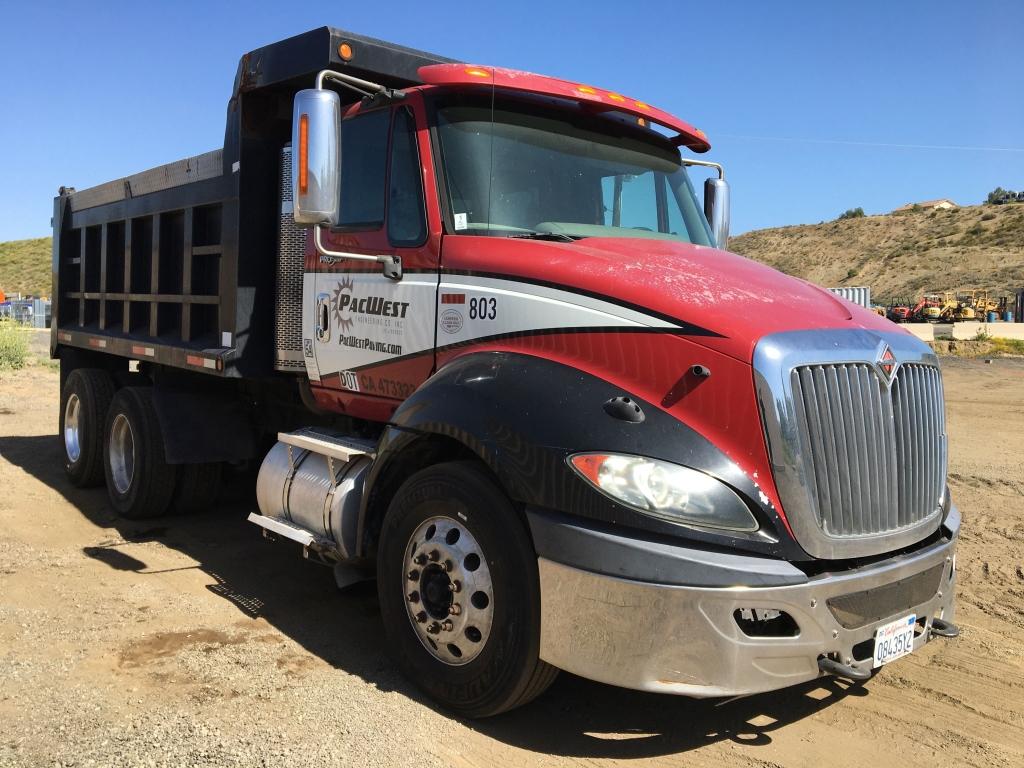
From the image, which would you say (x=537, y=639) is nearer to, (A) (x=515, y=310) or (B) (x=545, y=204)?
(A) (x=515, y=310)

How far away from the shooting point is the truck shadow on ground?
3.65 m

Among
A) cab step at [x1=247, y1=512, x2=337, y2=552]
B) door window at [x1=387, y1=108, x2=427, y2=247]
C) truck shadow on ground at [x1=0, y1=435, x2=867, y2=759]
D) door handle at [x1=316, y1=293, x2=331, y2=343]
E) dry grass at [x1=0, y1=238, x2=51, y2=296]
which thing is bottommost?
truck shadow on ground at [x1=0, y1=435, x2=867, y2=759]

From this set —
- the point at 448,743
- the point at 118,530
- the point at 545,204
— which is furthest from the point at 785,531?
the point at 118,530

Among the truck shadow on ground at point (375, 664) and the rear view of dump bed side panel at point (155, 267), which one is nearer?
the truck shadow on ground at point (375, 664)

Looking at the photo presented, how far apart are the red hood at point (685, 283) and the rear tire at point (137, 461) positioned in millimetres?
3820

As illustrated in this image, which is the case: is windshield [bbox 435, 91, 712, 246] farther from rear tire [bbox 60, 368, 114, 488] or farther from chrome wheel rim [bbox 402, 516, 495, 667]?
rear tire [bbox 60, 368, 114, 488]

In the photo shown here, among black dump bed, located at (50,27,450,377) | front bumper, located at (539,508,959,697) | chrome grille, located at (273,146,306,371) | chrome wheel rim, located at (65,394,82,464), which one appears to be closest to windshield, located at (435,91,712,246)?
black dump bed, located at (50,27,450,377)

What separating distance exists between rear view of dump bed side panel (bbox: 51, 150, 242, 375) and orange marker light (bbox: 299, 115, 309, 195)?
1.77 metres

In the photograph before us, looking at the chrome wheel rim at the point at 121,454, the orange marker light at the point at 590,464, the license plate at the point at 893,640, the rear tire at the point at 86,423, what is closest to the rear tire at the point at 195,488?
the chrome wheel rim at the point at 121,454

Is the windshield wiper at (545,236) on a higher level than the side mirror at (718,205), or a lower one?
lower

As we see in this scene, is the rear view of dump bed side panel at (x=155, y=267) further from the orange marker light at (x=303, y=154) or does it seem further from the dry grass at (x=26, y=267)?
the dry grass at (x=26, y=267)

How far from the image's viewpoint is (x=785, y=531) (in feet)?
10.2

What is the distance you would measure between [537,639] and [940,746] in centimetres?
173

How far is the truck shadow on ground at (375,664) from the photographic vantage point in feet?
12.0
